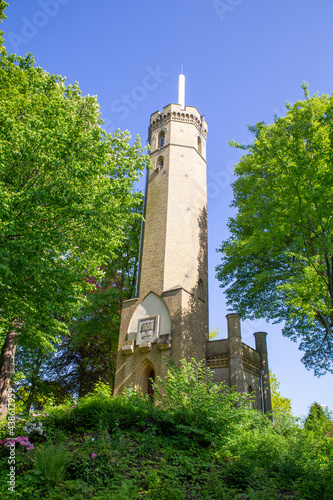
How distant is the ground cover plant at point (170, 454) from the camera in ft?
21.0

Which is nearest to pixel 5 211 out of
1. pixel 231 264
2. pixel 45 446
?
pixel 45 446

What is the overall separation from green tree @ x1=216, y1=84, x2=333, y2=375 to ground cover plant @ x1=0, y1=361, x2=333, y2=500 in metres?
4.02

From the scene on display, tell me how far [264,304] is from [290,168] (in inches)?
381

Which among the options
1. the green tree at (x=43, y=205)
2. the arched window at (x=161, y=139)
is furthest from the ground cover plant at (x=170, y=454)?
the arched window at (x=161, y=139)

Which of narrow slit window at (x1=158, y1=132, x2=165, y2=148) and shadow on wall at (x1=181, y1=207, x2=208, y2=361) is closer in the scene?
shadow on wall at (x1=181, y1=207, x2=208, y2=361)

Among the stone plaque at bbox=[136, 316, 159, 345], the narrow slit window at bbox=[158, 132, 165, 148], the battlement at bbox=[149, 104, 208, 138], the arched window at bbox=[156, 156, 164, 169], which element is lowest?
the stone plaque at bbox=[136, 316, 159, 345]

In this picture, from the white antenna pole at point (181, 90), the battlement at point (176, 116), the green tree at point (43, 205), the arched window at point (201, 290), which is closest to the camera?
the green tree at point (43, 205)

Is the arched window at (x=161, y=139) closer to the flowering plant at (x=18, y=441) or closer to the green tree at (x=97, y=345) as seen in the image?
the green tree at (x=97, y=345)

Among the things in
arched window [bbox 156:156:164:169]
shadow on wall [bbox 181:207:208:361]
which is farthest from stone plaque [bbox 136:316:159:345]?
arched window [bbox 156:156:164:169]

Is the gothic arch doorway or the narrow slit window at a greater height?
the narrow slit window

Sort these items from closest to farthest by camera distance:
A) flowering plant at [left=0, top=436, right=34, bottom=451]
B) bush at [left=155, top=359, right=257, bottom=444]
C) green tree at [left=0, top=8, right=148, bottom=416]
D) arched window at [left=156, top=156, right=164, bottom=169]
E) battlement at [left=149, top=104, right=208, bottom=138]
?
flowering plant at [left=0, top=436, right=34, bottom=451] → bush at [left=155, top=359, right=257, bottom=444] → green tree at [left=0, top=8, right=148, bottom=416] → arched window at [left=156, top=156, right=164, bottom=169] → battlement at [left=149, top=104, right=208, bottom=138]

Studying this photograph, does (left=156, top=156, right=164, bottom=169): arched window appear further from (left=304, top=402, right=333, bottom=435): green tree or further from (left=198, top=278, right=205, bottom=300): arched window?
(left=304, top=402, right=333, bottom=435): green tree

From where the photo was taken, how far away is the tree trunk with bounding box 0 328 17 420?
13.1m

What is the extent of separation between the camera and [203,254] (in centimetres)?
2177
